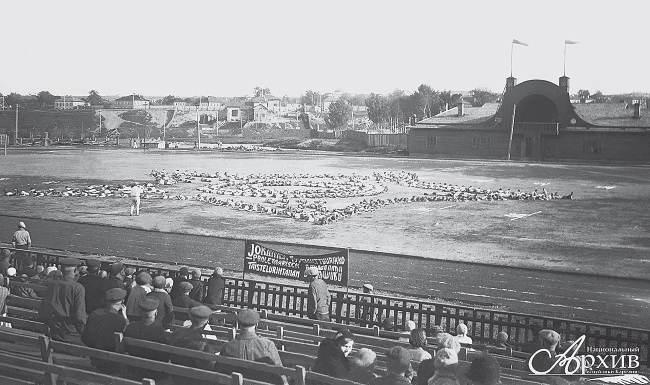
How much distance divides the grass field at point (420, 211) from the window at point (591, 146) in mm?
575

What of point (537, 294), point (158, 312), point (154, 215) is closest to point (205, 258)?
point (154, 215)

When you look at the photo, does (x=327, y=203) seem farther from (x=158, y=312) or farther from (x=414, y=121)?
(x=158, y=312)

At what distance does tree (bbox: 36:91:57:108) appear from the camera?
75.3ft

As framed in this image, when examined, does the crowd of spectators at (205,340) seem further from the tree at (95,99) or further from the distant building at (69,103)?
the distant building at (69,103)

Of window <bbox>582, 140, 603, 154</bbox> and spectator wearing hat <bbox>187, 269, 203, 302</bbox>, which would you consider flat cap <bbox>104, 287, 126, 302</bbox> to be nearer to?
spectator wearing hat <bbox>187, 269, 203, 302</bbox>

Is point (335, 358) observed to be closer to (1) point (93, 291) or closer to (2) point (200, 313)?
(2) point (200, 313)

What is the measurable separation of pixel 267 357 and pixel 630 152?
16.4 metres

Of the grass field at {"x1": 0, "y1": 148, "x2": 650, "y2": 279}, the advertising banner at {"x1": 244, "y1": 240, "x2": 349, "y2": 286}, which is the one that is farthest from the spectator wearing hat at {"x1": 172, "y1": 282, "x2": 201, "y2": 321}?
the grass field at {"x1": 0, "y1": 148, "x2": 650, "y2": 279}

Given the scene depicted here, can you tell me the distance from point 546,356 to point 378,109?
20.6m

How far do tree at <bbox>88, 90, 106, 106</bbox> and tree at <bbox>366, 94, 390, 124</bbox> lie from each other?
9662 millimetres

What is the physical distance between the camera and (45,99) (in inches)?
917

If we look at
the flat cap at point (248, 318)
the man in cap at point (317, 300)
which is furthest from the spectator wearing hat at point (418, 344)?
the man in cap at point (317, 300)

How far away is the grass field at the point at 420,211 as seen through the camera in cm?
1759

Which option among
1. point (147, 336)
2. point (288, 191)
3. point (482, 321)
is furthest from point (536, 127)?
point (147, 336)
